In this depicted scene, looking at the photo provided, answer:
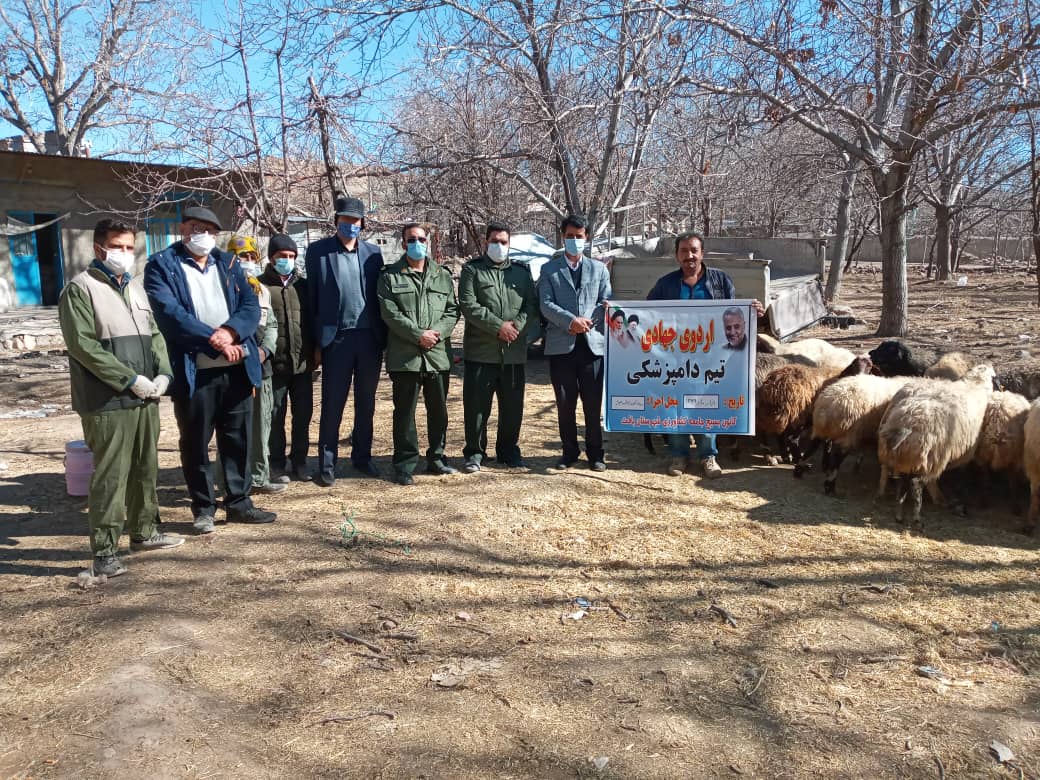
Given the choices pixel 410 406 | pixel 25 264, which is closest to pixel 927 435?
pixel 410 406

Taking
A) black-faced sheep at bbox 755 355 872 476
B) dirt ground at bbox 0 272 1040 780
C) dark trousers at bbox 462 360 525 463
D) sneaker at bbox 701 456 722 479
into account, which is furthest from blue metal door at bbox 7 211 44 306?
black-faced sheep at bbox 755 355 872 476

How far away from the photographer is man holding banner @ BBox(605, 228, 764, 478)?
21.8ft

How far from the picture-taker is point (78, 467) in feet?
19.7

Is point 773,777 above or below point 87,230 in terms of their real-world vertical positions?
below

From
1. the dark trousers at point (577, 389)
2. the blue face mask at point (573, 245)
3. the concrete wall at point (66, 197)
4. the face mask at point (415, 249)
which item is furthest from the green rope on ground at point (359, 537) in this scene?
the concrete wall at point (66, 197)

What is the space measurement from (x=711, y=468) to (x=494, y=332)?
219 centimetres

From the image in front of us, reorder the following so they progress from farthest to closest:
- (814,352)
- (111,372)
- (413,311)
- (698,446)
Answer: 1. (814,352)
2. (698,446)
3. (413,311)
4. (111,372)

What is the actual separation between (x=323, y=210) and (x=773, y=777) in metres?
10.7

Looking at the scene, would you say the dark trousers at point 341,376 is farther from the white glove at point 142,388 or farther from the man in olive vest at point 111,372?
the white glove at point 142,388

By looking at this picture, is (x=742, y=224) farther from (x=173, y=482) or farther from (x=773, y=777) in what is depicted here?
(x=773, y=777)

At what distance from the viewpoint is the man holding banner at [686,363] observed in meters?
6.66

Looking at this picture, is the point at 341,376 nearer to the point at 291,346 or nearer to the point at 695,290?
the point at 291,346

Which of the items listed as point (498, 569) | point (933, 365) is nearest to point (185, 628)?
point (498, 569)

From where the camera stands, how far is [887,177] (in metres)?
11.3
